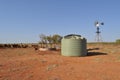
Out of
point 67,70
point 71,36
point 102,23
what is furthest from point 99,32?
point 67,70

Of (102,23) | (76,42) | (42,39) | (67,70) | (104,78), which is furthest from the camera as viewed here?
(42,39)

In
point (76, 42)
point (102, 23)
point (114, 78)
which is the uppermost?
point (102, 23)

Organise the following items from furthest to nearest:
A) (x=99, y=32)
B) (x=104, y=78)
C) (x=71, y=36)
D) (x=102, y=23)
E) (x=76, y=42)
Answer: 1. (x=99, y=32)
2. (x=102, y=23)
3. (x=71, y=36)
4. (x=76, y=42)
5. (x=104, y=78)

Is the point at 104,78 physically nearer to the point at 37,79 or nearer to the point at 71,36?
the point at 37,79

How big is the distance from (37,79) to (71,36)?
1719 centimetres

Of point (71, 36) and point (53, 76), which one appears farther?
point (71, 36)

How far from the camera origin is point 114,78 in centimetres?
1345

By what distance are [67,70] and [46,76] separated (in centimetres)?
232

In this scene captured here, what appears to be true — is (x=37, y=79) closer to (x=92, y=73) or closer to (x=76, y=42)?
(x=92, y=73)

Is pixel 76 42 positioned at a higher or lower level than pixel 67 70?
higher

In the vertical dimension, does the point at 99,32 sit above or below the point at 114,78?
above

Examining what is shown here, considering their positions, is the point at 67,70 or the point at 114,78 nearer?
the point at 114,78

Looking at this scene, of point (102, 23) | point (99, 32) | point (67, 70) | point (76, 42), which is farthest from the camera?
point (99, 32)

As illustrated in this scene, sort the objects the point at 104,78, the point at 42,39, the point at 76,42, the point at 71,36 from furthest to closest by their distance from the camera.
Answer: the point at 42,39, the point at 71,36, the point at 76,42, the point at 104,78
